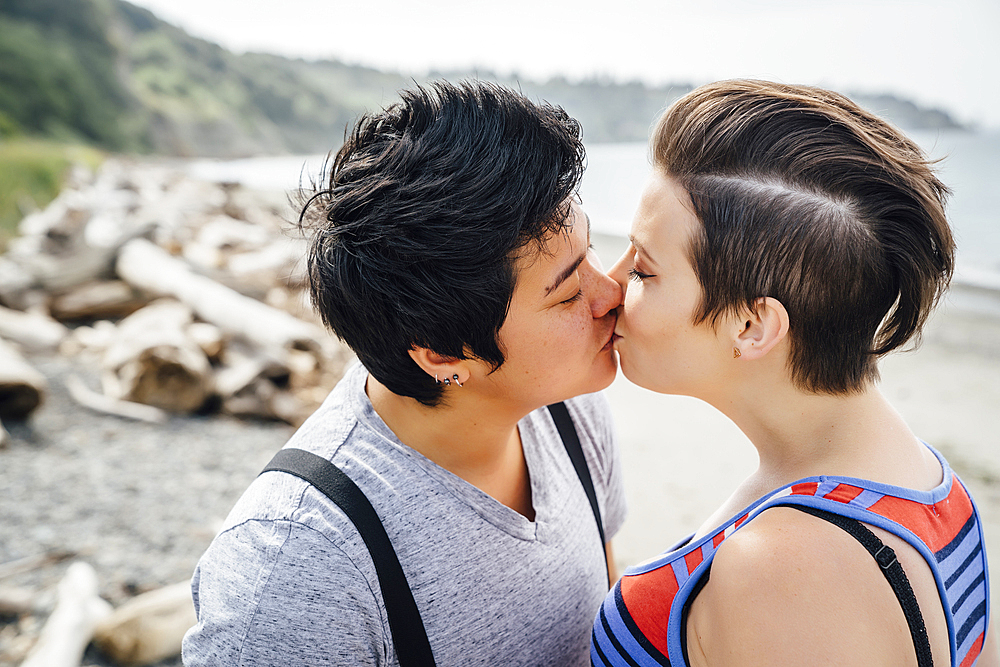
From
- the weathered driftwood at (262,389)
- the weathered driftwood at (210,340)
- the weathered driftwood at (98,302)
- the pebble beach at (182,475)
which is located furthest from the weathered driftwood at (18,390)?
the weathered driftwood at (98,302)

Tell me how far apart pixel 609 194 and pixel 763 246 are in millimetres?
27201

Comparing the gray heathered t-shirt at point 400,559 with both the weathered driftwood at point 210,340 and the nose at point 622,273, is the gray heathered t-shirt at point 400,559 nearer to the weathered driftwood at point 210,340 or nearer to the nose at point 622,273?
the nose at point 622,273

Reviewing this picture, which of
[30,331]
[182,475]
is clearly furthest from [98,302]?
[182,475]

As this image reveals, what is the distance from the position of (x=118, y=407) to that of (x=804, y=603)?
203 inches

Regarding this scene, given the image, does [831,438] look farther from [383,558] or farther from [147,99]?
[147,99]

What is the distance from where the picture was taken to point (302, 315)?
7.96m

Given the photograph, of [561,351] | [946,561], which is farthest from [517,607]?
[946,561]

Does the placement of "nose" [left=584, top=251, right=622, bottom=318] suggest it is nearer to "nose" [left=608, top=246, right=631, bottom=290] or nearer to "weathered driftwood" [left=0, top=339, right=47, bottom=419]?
"nose" [left=608, top=246, right=631, bottom=290]

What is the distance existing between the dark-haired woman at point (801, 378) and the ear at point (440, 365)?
1.40 ft

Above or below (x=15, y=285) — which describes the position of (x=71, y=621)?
above

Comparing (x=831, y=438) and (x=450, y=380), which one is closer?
(x=831, y=438)

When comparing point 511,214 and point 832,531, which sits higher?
point 511,214

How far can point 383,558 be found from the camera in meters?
1.37

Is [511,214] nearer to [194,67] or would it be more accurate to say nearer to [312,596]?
[312,596]
